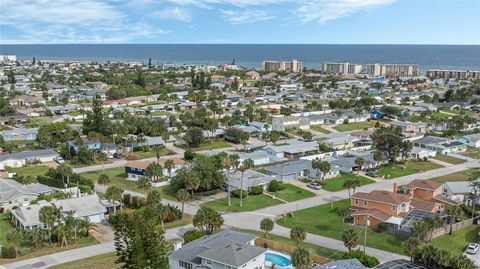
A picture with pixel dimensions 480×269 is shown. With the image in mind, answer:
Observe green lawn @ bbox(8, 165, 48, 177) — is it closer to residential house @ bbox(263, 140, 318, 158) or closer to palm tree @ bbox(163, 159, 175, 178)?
palm tree @ bbox(163, 159, 175, 178)

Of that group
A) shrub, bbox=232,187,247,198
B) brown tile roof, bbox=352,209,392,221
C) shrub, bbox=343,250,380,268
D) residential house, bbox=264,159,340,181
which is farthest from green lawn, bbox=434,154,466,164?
shrub, bbox=343,250,380,268

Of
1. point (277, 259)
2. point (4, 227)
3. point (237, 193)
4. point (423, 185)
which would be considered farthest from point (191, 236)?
point (423, 185)

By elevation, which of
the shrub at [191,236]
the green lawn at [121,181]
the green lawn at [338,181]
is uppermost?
the shrub at [191,236]

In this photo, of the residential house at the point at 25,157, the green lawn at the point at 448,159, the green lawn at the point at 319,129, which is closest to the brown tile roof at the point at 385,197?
the green lawn at the point at 448,159

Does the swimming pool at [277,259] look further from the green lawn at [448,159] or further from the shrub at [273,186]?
the green lawn at [448,159]

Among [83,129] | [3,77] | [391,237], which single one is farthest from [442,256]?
[3,77]

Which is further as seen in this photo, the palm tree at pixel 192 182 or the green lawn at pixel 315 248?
the palm tree at pixel 192 182

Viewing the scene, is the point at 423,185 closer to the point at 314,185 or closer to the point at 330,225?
the point at 314,185
